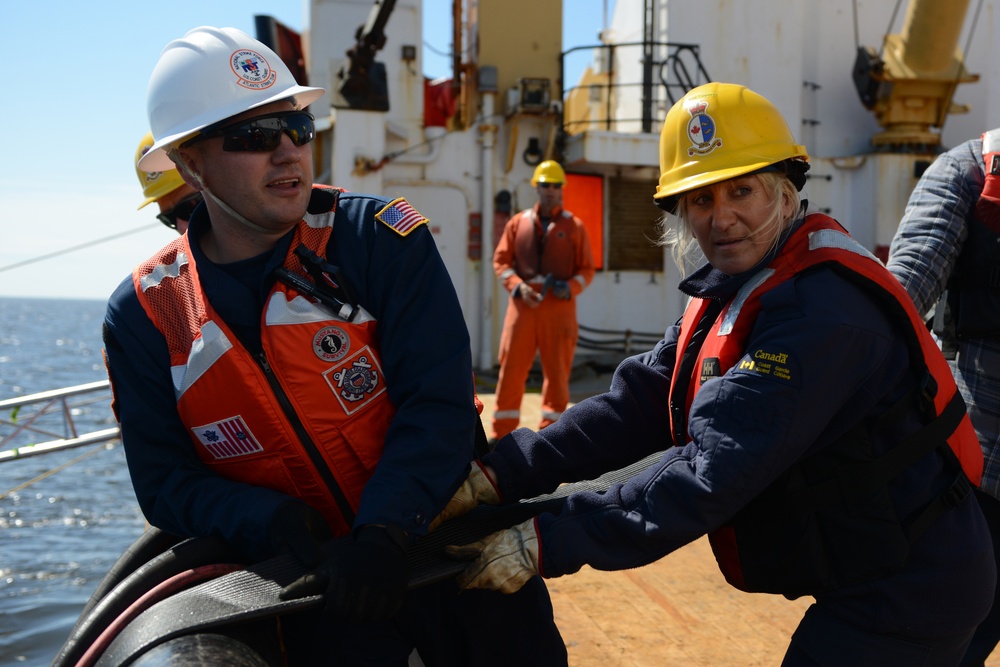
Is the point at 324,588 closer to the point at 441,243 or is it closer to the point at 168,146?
the point at 168,146

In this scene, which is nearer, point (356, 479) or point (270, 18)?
point (356, 479)

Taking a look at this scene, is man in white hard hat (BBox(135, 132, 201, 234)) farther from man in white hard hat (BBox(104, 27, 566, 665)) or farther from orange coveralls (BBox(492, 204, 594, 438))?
orange coveralls (BBox(492, 204, 594, 438))

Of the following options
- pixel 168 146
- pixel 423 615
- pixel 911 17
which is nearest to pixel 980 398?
pixel 423 615

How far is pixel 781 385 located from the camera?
185 centimetres

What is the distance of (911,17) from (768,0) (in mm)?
1801

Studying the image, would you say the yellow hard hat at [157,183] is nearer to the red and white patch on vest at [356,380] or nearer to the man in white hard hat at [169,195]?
the man in white hard hat at [169,195]

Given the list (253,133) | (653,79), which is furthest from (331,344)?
(653,79)

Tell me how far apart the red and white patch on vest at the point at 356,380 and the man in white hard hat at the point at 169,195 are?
2127mm

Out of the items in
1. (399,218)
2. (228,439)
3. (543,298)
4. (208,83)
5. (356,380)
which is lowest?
(543,298)

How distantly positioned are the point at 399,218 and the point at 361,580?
87 cm

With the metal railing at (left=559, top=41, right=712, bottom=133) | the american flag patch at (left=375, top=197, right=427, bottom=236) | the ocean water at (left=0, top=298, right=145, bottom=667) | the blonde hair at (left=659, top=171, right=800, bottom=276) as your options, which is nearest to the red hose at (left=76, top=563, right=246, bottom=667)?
the american flag patch at (left=375, top=197, right=427, bottom=236)

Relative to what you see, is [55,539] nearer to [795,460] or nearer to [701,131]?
[701,131]

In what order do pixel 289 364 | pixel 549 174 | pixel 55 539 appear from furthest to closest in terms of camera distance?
1. pixel 55 539
2. pixel 549 174
3. pixel 289 364

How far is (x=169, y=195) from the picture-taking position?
13.9 ft
